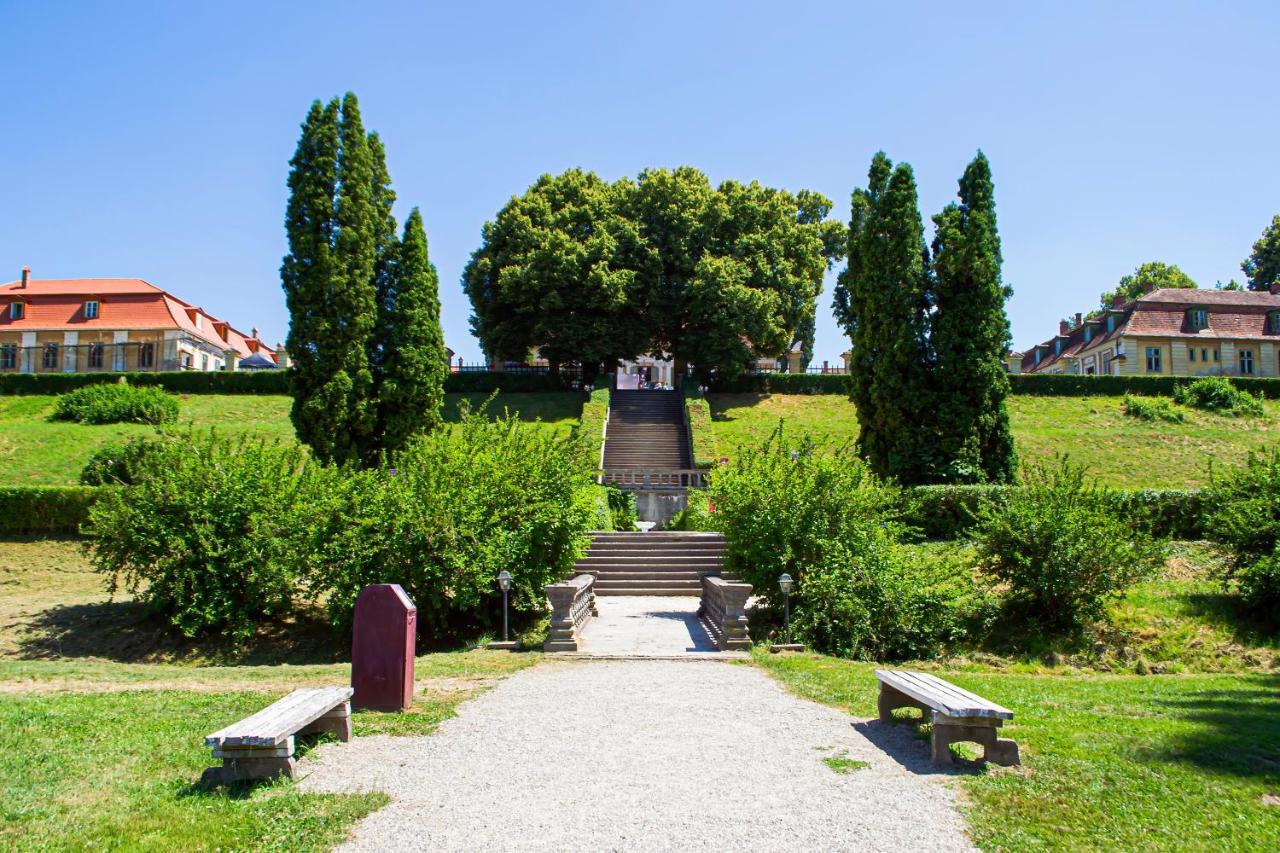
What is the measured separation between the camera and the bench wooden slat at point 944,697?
21.7 ft

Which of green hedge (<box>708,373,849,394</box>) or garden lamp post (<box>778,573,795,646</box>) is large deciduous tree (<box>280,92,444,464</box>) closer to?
garden lamp post (<box>778,573,795,646</box>)

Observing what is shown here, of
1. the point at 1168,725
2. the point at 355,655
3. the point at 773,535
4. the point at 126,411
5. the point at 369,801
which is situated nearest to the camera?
the point at 369,801

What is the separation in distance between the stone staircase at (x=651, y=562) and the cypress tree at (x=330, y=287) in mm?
9759

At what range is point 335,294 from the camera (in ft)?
92.8

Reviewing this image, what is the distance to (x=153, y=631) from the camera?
1616cm

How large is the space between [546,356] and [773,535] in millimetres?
36423

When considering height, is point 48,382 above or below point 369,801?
above

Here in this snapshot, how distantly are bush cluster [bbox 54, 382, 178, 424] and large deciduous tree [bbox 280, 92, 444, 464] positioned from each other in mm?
13262

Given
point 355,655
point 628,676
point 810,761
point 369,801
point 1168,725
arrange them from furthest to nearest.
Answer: point 628,676 → point 355,655 → point 1168,725 → point 810,761 → point 369,801

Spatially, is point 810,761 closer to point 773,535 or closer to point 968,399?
point 773,535

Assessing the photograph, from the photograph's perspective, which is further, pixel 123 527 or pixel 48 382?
pixel 48 382

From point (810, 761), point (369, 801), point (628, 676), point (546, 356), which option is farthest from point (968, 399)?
point (546, 356)

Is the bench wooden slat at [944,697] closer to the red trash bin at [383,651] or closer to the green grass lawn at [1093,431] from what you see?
the red trash bin at [383,651]

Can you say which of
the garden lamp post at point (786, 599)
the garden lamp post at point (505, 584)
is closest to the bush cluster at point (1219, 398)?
the garden lamp post at point (786, 599)
